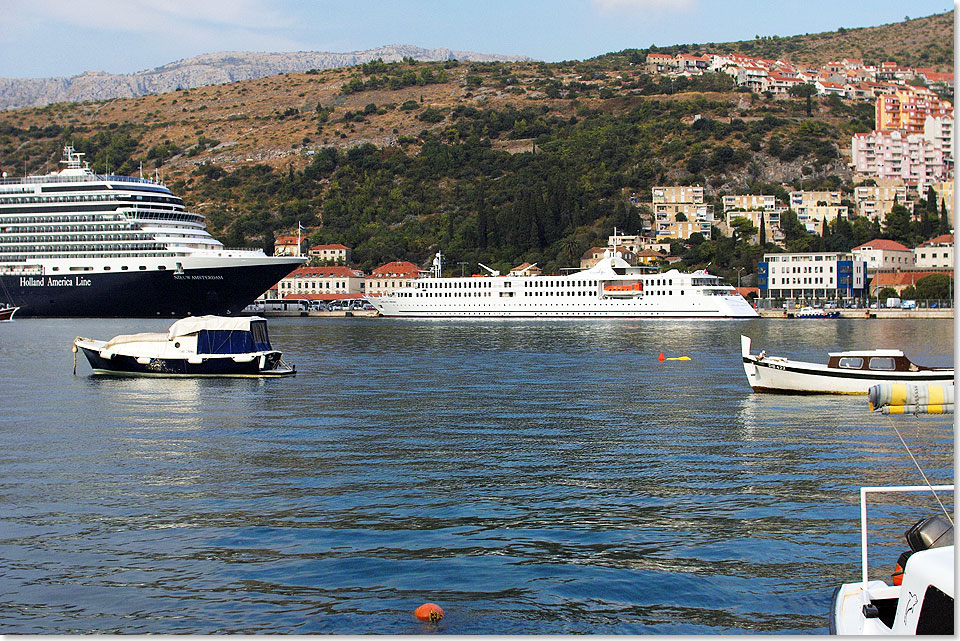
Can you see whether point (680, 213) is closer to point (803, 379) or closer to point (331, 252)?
point (331, 252)

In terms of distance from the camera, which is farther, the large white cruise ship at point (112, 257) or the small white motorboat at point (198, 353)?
the large white cruise ship at point (112, 257)

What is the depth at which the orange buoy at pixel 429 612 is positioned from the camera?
7906mm

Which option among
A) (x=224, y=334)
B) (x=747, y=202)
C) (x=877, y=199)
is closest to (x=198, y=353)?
(x=224, y=334)

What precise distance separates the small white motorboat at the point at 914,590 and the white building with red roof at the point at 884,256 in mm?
91848

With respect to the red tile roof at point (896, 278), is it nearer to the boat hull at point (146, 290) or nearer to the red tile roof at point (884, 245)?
the red tile roof at point (884, 245)

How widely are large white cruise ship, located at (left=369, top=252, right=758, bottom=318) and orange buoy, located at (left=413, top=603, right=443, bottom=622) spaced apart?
6887 cm

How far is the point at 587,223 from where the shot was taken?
365ft

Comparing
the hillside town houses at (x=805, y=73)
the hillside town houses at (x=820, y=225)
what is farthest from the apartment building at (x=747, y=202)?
the hillside town houses at (x=805, y=73)

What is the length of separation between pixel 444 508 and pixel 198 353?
17224 mm

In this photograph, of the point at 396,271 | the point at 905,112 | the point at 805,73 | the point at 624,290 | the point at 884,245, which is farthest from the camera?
the point at 805,73

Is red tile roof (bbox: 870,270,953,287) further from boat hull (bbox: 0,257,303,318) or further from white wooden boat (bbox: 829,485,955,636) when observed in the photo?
white wooden boat (bbox: 829,485,955,636)

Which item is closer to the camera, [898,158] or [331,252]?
[331,252]

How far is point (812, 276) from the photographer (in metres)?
91.5

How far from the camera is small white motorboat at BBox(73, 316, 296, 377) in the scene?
87.8 ft
